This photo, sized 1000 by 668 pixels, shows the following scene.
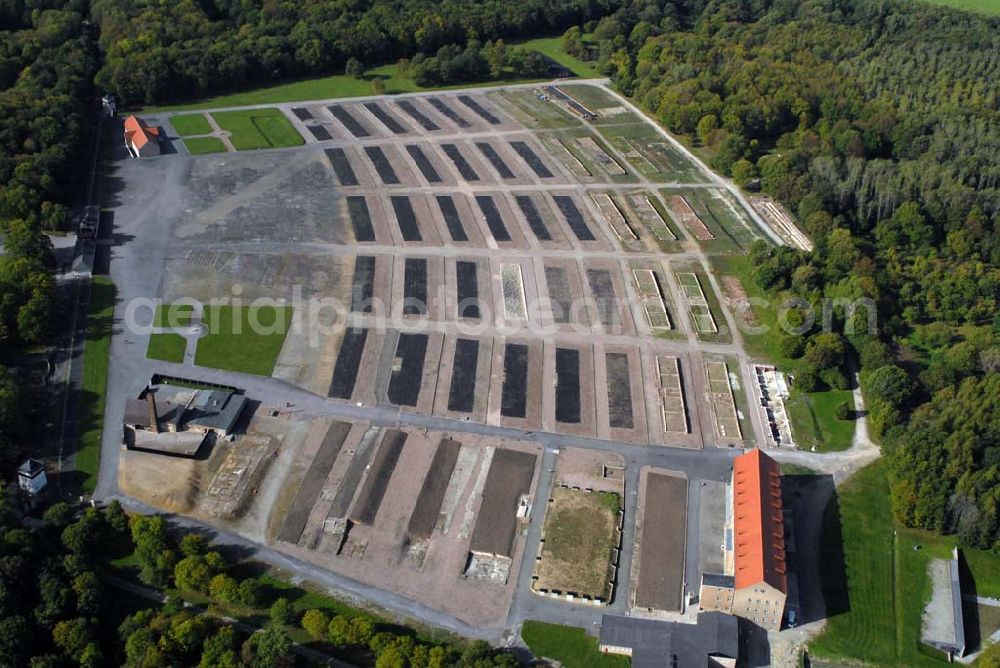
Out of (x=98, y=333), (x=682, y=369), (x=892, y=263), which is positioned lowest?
(x=98, y=333)

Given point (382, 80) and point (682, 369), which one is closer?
point (682, 369)

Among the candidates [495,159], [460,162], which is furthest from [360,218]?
[495,159]

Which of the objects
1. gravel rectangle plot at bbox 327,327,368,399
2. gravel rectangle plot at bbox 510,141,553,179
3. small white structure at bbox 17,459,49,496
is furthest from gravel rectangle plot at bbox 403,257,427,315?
small white structure at bbox 17,459,49,496

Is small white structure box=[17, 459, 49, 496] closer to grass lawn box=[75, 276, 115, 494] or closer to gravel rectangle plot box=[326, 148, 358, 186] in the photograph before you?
grass lawn box=[75, 276, 115, 494]

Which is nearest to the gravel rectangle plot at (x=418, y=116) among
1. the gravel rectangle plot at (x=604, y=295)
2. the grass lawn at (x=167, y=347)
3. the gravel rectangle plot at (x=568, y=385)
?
the gravel rectangle plot at (x=604, y=295)

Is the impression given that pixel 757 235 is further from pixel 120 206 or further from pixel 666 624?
pixel 120 206

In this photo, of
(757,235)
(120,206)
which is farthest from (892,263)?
(120,206)

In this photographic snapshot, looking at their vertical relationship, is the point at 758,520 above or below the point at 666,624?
above
